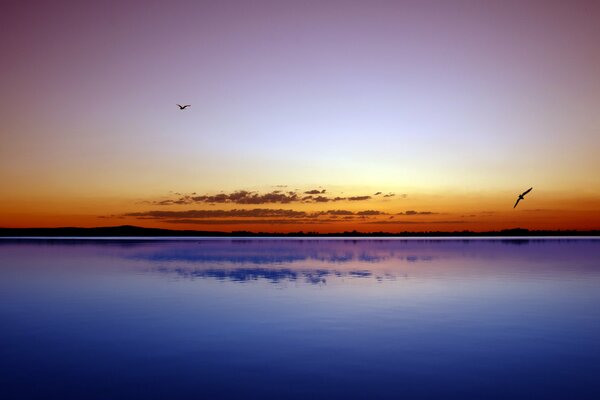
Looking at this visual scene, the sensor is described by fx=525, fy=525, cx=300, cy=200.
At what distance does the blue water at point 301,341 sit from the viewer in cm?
1547

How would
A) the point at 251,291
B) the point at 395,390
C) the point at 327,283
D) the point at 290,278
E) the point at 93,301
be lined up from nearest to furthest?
the point at 395,390 → the point at 93,301 → the point at 251,291 → the point at 327,283 → the point at 290,278

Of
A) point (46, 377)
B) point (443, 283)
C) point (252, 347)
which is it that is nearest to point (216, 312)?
point (252, 347)

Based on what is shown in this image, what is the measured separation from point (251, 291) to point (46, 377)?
21236 millimetres

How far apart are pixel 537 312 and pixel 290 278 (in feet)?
75.4

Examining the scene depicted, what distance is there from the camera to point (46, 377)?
1642cm

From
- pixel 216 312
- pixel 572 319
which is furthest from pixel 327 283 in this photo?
pixel 572 319

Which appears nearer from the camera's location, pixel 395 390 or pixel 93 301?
pixel 395 390

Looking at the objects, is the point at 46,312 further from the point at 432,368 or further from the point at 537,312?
the point at 537,312

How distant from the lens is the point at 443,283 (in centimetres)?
4247

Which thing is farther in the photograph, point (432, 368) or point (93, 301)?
→ point (93, 301)

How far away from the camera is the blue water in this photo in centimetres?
1547

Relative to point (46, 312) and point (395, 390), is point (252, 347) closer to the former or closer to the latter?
point (395, 390)

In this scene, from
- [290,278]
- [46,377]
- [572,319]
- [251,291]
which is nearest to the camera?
[46,377]

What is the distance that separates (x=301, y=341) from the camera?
21.5 meters
